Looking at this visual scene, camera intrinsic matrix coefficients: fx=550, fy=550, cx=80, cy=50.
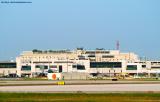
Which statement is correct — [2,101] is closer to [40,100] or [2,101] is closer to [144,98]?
[40,100]

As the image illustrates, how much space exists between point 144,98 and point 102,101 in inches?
286

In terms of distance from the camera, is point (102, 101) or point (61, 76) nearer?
point (102, 101)

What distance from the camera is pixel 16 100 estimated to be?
60250 mm

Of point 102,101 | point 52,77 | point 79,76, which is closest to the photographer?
point 102,101

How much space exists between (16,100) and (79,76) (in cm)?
12722

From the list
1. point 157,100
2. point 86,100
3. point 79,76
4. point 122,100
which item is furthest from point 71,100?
point 79,76

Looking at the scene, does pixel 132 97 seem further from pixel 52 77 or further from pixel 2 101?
pixel 52 77

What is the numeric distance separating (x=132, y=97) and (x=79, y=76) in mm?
122582

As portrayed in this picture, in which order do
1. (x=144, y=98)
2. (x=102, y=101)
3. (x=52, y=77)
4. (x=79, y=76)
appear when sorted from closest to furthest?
(x=102, y=101) < (x=144, y=98) < (x=52, y=77) < (x=79, y=76)

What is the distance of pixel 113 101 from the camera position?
191ft

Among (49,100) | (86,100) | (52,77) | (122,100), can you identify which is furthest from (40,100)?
(52,77)

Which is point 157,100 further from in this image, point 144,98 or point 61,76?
point 61,76

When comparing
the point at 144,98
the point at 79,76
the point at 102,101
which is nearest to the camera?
the point at 102,101

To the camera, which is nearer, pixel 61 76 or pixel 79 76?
pixel 61 76
